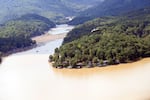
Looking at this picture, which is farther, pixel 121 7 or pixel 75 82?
pixel 121 7

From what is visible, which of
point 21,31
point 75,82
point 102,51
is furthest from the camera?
point 21,31

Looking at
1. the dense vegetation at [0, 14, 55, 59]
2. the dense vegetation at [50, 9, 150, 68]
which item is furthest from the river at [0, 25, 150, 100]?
the dense vegetation at [0, 14, 55, 59]

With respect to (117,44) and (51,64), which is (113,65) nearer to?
(117,44)

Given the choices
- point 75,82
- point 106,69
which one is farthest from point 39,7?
point 75,82

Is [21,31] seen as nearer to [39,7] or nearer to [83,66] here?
[83,66]

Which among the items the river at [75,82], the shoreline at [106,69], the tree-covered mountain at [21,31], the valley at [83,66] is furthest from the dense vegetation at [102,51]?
the tree-covered mountain at [21,31]
